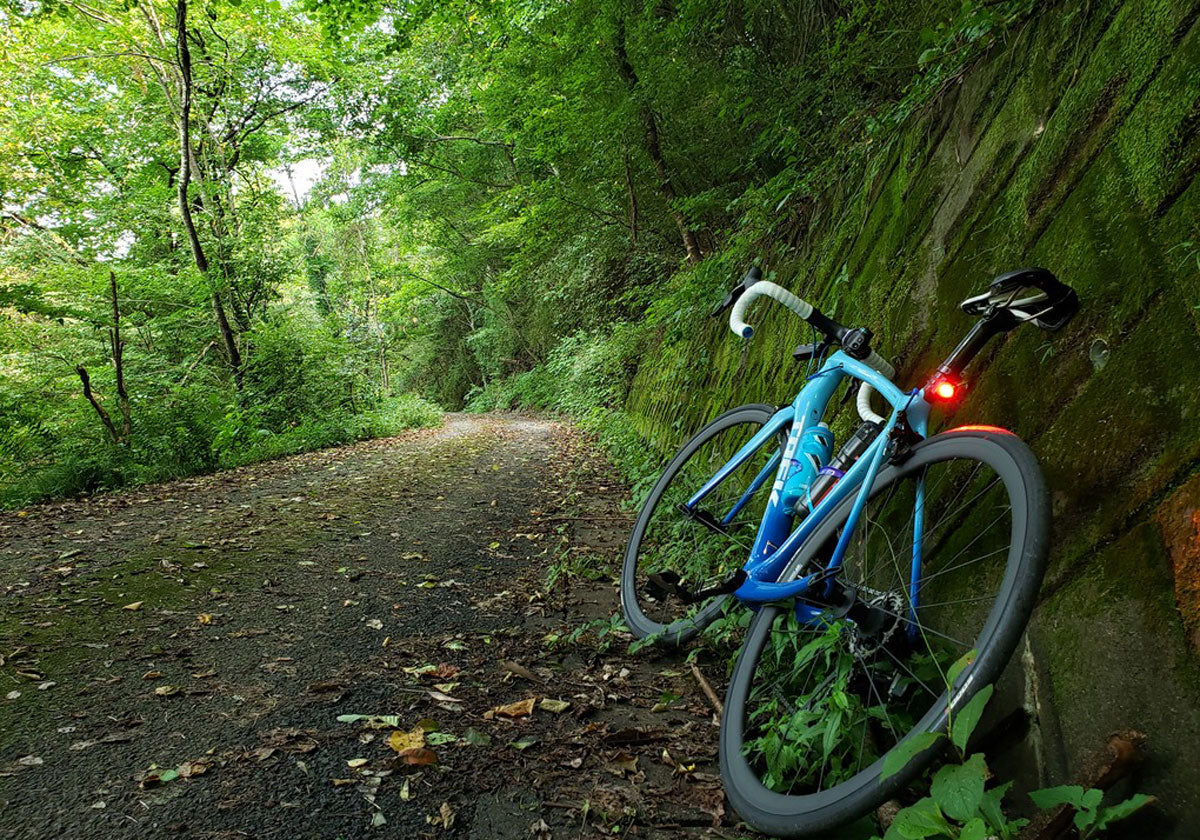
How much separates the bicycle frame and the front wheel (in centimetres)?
5

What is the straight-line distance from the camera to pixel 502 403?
24.2m

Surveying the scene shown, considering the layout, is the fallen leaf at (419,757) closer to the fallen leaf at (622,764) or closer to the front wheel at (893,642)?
the fallen leaf at (622,764)

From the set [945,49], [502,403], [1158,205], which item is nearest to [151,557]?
[1158,205]

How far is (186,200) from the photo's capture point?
972 centimetres

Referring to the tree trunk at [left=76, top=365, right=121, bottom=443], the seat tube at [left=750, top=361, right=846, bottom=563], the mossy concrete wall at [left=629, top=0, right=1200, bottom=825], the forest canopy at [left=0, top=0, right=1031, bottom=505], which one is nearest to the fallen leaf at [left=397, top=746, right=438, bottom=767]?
the seat tube at [left=750, top=361, right=846, bottom=563]

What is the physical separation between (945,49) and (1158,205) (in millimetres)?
2076

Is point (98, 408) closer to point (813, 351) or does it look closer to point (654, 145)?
point (654, 145)

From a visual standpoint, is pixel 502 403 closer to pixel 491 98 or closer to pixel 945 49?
pixel 491 98

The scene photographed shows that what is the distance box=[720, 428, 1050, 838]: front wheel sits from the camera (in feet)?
4.43

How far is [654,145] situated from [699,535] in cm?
627

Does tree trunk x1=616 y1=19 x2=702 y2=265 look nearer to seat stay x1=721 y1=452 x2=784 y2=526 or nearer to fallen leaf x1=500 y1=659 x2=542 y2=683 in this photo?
seat stay x1=721 y1=452 x2=784 y2=526

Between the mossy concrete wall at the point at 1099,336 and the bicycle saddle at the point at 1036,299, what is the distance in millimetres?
235

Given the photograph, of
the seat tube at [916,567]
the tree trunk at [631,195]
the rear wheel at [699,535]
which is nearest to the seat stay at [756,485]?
the rear wheel at [699,535]

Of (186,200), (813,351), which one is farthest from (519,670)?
(186,200)
